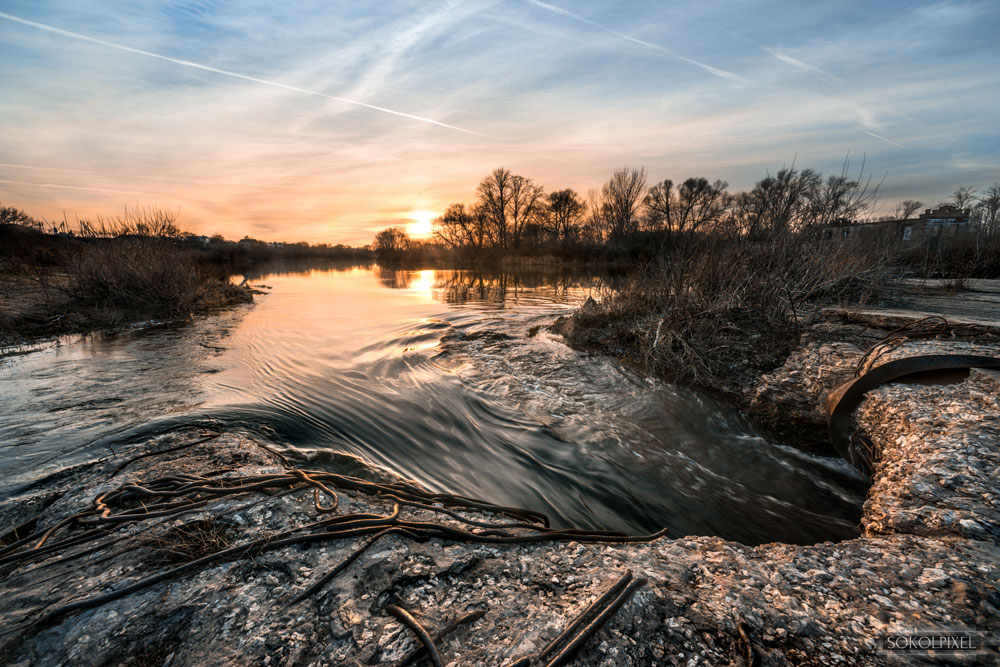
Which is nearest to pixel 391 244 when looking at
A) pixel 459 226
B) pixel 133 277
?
pixel 459 226

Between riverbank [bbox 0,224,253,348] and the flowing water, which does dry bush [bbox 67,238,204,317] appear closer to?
riverbank [bbox 0,224,253,348]

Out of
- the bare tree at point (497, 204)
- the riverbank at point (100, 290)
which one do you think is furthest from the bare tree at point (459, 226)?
the riverbank at point (100, 290)

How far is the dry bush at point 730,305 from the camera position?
6.75m

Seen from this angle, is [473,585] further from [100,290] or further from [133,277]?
[100,290]

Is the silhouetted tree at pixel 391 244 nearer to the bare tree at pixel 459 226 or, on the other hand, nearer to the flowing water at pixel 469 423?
the bare tree at pixel 459 226

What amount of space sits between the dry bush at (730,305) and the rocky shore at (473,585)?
147 inches

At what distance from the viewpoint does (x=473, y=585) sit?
6.68 ft

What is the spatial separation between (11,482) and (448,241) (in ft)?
187

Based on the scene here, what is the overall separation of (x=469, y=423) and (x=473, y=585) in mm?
3834

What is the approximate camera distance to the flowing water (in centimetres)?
389

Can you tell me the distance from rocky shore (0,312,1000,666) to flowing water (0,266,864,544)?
1270mm

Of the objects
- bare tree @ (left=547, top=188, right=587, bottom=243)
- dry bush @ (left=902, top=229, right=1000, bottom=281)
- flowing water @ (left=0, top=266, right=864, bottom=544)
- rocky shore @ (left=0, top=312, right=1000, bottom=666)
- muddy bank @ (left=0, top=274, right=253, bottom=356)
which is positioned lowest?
flowing water @ (left=0, top=266, right=864, bottom=544)

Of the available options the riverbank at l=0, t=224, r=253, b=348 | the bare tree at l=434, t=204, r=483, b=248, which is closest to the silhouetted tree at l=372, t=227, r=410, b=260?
the bare tree at l=434, t=204, r=483, b=248

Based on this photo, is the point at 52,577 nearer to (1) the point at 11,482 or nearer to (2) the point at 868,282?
(1) the point at 11,482
